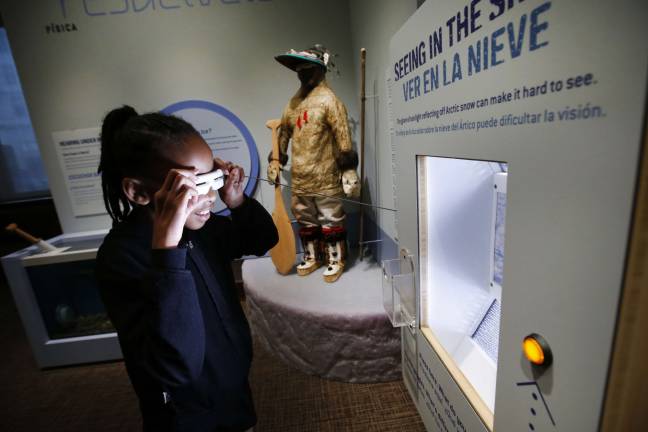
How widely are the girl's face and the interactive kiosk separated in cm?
54

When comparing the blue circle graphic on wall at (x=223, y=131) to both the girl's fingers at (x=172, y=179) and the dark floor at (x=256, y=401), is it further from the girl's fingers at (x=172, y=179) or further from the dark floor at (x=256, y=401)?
the girl's fingers at (x=172, y=179)

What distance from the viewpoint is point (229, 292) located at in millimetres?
933

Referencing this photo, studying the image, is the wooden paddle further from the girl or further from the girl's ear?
the girl's ear

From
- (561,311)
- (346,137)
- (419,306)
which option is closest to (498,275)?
Answer: (419,306)

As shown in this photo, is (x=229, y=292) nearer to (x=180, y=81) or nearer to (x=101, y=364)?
(x=101, y=364)

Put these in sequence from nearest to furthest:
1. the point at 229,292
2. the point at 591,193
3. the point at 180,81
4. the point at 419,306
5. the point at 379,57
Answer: the point at 591,193
the point at 229,292
the point at 419,306
the point at 379,57
the point at 180,81

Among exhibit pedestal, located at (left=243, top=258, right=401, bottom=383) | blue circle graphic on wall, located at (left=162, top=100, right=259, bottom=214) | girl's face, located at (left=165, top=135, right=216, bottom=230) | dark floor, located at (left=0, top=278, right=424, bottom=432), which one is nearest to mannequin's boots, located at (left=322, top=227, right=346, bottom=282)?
exhibit pedestal, located at (left=243, top=258, right=401, bottom=383)

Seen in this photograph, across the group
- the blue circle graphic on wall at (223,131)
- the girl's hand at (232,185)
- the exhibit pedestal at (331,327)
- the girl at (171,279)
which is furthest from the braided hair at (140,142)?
the blue circle graphic on wall at (223,131)

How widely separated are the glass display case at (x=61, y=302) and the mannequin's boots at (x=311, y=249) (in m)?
1.27

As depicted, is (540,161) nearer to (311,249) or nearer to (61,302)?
(311,249)

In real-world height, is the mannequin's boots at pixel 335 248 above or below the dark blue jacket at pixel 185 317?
below

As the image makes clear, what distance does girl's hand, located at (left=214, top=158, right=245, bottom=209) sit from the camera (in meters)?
0.83

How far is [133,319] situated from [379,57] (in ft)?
5.15

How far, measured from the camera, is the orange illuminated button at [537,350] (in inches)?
19.2
